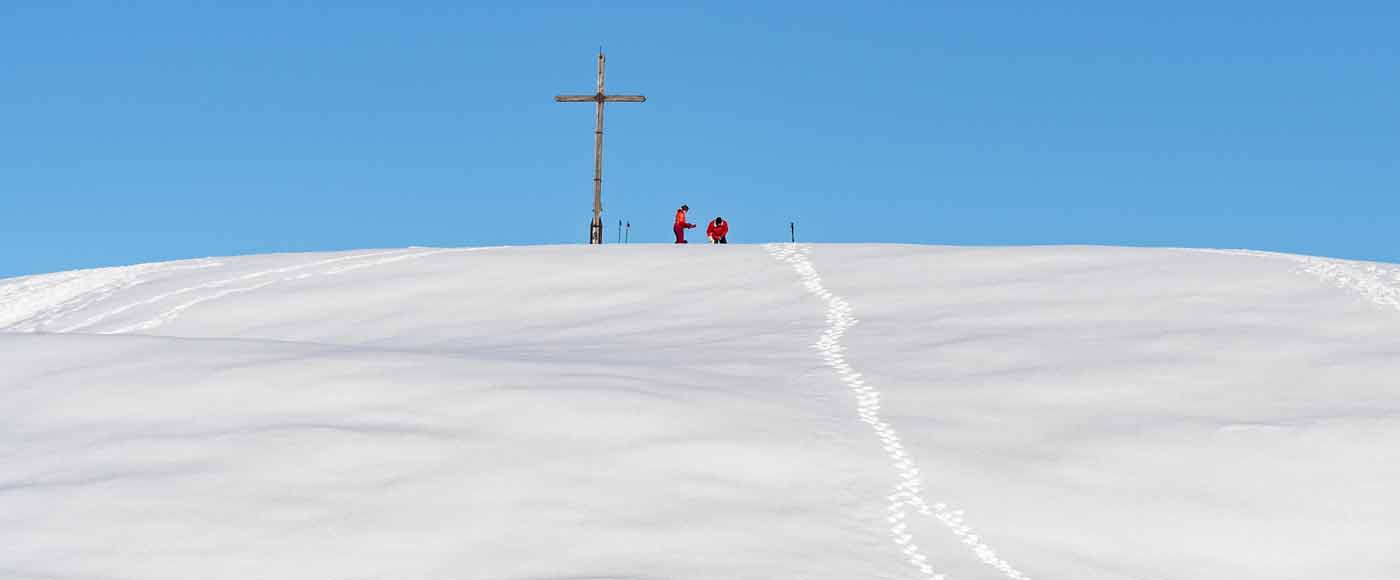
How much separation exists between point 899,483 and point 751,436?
3.80 feet

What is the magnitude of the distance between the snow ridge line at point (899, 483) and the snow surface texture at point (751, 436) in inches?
1.2

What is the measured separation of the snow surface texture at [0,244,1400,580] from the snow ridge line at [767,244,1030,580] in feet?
0.10

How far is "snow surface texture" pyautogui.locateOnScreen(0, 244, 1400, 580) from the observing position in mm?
9617

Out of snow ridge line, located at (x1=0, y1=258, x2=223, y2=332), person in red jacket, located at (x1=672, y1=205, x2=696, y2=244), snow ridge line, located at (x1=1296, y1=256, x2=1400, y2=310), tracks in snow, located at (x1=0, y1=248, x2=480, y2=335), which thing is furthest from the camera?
person in red jacket, located at (x1=672, y1=205, x2=696, y2=244)

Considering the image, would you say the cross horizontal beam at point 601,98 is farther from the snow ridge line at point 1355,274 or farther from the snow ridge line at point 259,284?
the snow ridge line at point 1355,274

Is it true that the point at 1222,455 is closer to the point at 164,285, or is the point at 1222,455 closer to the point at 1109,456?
the point at 1109,456

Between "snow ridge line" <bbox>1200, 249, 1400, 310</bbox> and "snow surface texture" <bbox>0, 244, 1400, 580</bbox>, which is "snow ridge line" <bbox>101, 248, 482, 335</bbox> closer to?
"snow surface texture" <bbox>0, 244, 1400, 580</bbox>

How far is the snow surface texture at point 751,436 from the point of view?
9.62 m

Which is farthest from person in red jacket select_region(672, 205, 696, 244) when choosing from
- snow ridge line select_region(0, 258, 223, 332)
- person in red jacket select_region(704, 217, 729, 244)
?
snow ridge line select_region(0, 258, 223, 332)

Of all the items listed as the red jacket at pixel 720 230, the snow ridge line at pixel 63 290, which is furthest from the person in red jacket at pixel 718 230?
the snow ridge line at pixel 63 290

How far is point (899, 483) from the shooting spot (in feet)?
35.5

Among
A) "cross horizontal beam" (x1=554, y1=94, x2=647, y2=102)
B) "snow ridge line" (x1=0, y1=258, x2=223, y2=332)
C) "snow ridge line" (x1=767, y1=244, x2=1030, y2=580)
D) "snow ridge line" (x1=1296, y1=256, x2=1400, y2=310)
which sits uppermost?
"cross horizontal beam" (x1=554, y1=94, x2=647, y2=102)

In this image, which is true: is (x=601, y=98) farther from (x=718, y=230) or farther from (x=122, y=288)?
(x=122, y=288)

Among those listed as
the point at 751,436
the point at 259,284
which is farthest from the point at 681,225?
the point at 751,436
